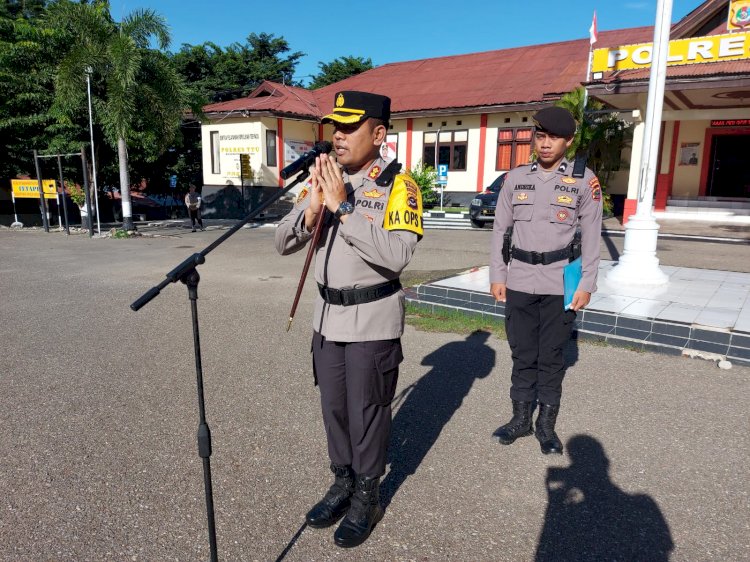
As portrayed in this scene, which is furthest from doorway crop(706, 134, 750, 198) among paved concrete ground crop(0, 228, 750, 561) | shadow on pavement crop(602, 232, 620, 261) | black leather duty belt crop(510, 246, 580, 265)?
black leather duty belt crop(510, 246, 580, 265)

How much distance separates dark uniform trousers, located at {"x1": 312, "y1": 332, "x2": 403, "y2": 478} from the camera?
94.4 inches

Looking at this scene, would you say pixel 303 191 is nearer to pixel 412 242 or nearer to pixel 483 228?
pixel 412 242

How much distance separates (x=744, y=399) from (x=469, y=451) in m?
2.34

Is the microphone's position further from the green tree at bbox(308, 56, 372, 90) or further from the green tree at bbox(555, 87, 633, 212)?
the green tree at bbox(308, 56, 372, 90)

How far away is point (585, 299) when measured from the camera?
3.22m

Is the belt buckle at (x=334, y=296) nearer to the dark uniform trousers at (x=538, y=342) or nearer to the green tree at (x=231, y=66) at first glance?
the dark uniform trousers at (x=538, y=342)

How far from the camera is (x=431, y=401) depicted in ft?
13.0

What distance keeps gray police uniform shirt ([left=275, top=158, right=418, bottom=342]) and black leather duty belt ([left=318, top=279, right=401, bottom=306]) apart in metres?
0.02

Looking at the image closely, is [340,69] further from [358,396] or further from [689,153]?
[358,396]

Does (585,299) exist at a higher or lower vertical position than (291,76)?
lower

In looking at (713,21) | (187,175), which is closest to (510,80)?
(713,21)

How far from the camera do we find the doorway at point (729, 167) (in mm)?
19609

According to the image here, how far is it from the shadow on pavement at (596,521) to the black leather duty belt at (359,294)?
4.38 feet

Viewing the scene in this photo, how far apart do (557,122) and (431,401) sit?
211 cm
